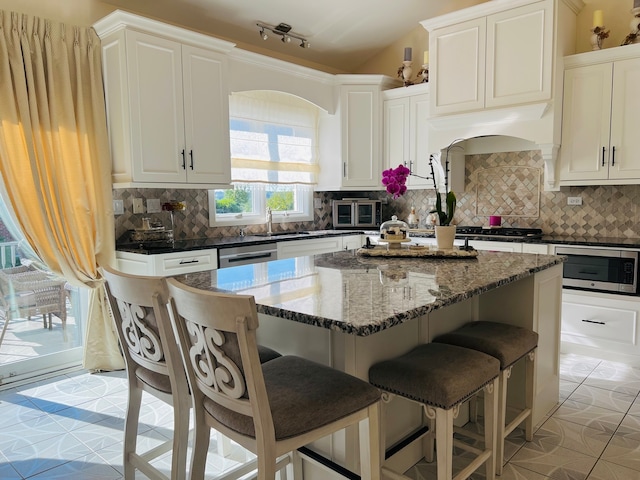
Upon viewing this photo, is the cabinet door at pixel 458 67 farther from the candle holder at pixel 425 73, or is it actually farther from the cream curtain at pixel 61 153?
the cream curtain at pixel 61 153

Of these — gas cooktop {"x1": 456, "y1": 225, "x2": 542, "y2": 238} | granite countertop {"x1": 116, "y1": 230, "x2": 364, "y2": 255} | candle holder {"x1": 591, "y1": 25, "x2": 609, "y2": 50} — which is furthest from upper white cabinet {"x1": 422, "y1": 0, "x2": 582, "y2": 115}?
granite countertop {"x1": 116, "y1": 230, "x2": 364, "y2": 255}

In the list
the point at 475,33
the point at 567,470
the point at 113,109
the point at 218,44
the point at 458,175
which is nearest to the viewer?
the point at 567,470

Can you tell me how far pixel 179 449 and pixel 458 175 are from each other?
3888mm

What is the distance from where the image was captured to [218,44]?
3.76 m

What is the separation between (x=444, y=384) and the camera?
1.62 m

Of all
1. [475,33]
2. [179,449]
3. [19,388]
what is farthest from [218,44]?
[179,449]

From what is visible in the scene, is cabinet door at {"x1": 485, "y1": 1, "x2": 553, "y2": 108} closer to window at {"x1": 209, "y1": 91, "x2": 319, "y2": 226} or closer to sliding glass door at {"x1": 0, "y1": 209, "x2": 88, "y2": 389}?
window at {"x1": 209, "y1": 91, "x2": 319, "y2": 226}

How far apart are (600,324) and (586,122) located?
1599 mm

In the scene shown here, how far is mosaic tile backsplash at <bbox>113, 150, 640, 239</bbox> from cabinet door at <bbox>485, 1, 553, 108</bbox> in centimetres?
72

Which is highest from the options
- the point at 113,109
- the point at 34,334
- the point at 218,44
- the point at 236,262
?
the point at 218,44

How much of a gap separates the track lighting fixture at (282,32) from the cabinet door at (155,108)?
1.10 metres

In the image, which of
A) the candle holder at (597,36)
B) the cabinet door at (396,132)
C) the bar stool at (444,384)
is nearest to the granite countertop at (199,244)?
the cabinet door at (396,132)

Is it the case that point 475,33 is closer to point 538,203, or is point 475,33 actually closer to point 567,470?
point 538,203

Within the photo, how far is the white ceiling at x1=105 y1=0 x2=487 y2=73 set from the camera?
396cm
